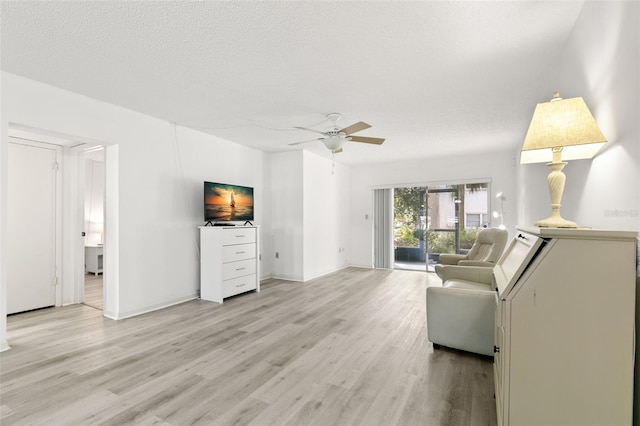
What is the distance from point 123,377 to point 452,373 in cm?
247

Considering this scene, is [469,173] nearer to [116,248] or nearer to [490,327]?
[490,327]

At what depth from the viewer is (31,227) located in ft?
12.5

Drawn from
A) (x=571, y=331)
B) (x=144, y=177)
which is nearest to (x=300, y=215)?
(x=144, y=177)

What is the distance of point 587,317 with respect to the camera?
117 cm

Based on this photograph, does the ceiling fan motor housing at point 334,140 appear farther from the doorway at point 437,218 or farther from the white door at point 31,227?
the white door at point 31,227

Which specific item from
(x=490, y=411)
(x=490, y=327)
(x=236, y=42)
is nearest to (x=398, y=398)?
(x=490, y=411)

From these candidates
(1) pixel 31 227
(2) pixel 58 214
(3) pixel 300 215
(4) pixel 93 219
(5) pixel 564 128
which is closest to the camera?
(5) pixel 564 128

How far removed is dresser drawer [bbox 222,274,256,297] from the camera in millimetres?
4165

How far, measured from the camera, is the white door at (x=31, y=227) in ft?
12.0

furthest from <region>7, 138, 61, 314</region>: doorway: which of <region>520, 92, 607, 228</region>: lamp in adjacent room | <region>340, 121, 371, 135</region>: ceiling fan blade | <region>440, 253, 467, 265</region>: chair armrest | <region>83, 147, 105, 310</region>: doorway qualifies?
<region>440, 253, 467, 265</region>: chair armrest

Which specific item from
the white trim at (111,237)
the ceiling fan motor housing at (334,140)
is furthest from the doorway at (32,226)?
the ceiling fan motor housing at (334,140)

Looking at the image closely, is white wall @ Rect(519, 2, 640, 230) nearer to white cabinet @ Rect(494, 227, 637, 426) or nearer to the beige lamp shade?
the beige lamp shade

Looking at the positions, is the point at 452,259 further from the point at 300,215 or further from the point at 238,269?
the point at 238,269

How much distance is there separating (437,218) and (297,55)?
16.8ft
